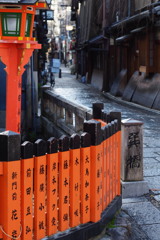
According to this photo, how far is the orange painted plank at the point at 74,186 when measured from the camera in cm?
480

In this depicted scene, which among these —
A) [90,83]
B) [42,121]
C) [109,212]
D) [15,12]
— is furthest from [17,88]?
[90,83]

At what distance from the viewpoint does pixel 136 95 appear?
82.4ft

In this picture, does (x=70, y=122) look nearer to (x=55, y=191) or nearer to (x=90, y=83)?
(x=55, y=191)

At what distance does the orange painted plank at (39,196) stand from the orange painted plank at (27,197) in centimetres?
9

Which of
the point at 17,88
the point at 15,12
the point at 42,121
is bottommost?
the point at 42,121

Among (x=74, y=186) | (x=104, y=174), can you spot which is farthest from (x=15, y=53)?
(x=74, y=186)

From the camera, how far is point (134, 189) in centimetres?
723

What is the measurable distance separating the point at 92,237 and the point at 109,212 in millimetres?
650

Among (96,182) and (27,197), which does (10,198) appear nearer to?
(27,197)

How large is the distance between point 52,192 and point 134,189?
2.99 m

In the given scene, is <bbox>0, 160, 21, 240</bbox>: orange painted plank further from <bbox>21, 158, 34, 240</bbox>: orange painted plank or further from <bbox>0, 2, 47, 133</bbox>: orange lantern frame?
<bbox>0, 2, 47, 133</bbox>: orange lantern frame

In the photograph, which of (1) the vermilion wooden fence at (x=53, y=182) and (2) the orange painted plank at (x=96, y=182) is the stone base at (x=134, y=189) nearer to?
(1) the vermilion wooden fence at (x=53, y=182)

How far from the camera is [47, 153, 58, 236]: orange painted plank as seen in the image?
449 cm

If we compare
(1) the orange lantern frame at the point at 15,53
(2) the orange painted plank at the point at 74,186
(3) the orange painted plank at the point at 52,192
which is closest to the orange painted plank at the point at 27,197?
(3) the orange painted plank at the point at 52,192
